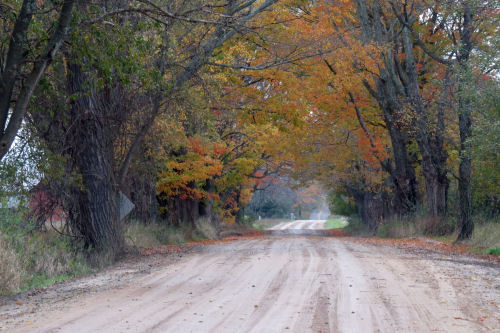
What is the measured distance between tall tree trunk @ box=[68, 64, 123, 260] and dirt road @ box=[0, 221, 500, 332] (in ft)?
8.58

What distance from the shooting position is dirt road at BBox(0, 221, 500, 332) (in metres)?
7.41

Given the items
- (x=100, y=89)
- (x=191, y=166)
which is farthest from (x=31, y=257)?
(x=191, y=166)

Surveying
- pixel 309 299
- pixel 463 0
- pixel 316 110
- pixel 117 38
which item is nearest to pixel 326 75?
pixel 316 110

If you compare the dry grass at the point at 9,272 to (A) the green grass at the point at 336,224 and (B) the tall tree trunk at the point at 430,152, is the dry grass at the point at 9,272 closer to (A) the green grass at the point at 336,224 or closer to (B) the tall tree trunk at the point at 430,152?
(B) the tall tree trunk at the point at 430,152

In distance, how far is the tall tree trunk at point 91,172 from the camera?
15445 mm

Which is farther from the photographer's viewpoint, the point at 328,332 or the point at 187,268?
the point at 187,268

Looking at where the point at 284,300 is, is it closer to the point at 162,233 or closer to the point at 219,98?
the point at 219,98

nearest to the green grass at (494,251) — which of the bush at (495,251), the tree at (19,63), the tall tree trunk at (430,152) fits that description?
the bush at (495,251)

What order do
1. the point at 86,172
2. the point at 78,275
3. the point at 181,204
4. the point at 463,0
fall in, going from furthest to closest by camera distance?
the point at 181,204 → the point at 463,0 → the point at 86,172 → the point at 78,275

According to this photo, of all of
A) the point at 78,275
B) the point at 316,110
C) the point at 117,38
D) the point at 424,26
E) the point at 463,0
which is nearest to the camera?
the point at 117,38

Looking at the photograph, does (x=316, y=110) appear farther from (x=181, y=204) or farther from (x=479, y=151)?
(x=479, y=151)

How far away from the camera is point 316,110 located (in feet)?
96.7

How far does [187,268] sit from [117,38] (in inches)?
222

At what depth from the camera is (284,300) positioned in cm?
902
